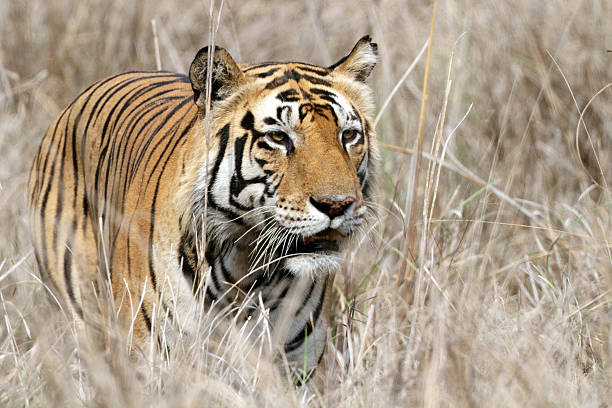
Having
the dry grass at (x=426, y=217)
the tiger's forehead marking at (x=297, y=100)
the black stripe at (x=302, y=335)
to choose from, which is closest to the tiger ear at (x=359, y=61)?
the tiger's forehead marking at (x=297, y=100)

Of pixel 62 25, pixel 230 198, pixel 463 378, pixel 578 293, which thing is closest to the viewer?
pixel 463 378

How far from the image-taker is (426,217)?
8.74 ft

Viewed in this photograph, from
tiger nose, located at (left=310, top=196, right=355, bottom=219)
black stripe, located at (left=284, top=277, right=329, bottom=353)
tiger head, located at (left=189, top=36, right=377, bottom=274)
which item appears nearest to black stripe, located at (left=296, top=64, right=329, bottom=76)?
tiger head, located at (left=189, top=36, right=377, bottom=274)

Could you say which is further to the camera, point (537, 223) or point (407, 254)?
Result: point (537, 223)

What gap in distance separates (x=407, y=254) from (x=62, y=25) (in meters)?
3.43

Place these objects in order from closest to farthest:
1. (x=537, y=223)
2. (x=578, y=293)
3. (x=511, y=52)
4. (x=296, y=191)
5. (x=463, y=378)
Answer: (x=463, y=378) → (x=296, y=191) → (x=578, y=293) → (x=537, y=223) → (x=511, y=52)

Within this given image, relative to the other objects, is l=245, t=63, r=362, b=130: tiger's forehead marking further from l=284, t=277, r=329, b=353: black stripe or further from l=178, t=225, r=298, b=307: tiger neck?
l=284, t=277, r=329, b=353: black stripe

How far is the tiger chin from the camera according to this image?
97.7 inches

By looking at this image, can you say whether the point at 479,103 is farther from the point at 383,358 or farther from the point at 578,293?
the point at 383,358

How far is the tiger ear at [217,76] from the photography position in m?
2.60

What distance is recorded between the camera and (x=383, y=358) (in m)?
2.51

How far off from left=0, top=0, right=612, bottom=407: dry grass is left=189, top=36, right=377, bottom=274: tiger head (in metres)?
0.27

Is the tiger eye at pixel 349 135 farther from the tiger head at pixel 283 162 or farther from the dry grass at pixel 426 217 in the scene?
the dry grass at pixel 426 217

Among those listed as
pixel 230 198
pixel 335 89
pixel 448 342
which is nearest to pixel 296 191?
pixel 230 198
